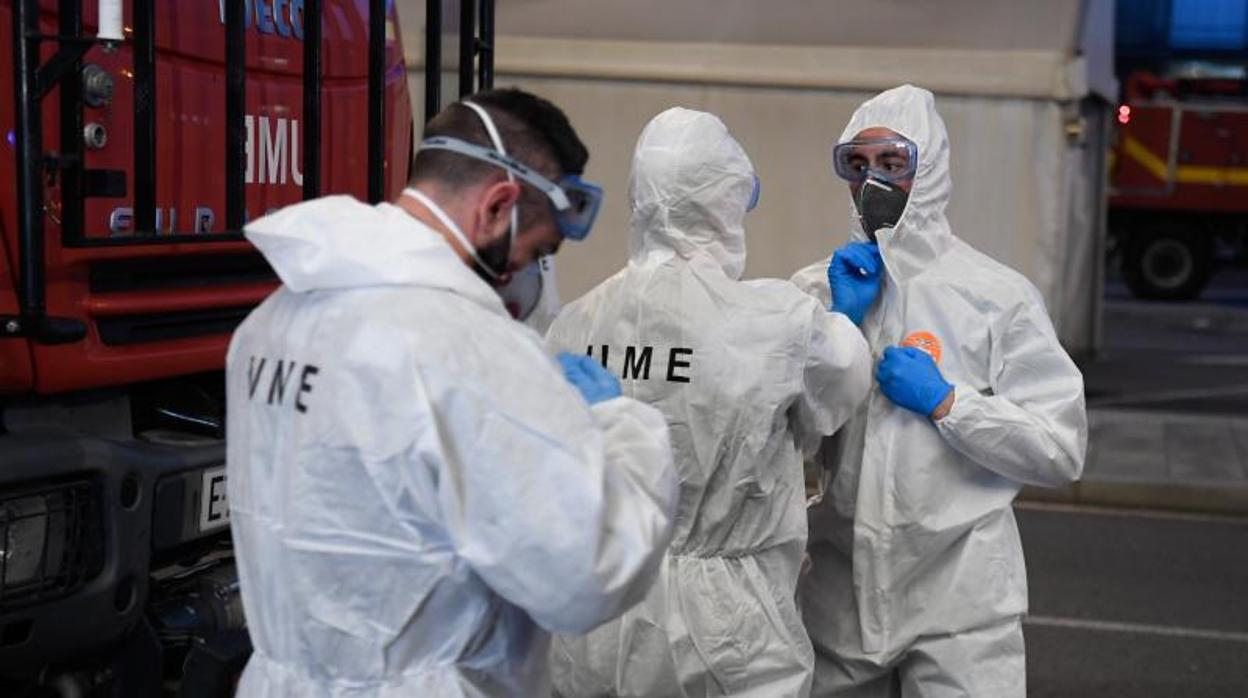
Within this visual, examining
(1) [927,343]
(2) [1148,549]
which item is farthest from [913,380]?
(2) [1148,549]

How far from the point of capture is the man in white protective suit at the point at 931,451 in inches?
156

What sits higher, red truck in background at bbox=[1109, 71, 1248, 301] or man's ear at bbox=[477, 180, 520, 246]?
man's ear at bbox=[477, 180, 520, 246]

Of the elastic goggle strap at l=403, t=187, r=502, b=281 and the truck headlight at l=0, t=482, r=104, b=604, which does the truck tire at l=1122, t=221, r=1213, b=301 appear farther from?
the elastic goggle strap at l=403, t=187, r=502, b=281

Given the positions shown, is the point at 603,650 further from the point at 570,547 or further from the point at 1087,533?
the point at 1087,533

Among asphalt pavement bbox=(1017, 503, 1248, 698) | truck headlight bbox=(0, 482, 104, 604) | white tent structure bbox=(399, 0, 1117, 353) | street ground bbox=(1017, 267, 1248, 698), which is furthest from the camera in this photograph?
white tent structure bbox=(399, 0, 1117, 353)

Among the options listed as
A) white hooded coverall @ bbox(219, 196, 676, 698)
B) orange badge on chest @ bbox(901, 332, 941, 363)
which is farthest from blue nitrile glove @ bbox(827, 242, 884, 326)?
white hooded coverall @ bbox(219, 196, 676, 698)

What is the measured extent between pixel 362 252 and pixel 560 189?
0.97ft

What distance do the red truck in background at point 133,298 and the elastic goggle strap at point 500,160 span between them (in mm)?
1032

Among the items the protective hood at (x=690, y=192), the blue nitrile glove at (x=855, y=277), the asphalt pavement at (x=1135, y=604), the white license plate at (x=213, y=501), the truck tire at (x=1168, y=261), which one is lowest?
the truck tire at (x=1168, y=261)

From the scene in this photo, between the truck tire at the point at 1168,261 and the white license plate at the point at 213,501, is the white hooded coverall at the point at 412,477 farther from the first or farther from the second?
the truck tire at the point at 1168,261

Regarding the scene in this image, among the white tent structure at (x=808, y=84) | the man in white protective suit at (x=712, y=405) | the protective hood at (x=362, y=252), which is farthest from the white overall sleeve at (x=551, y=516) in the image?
the white tent structure at (x=808, y=84)

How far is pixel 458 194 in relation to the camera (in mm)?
2523

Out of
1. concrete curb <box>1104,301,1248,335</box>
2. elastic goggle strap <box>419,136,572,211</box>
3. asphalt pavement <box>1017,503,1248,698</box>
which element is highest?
elastic goggle strap <box>419,136,572,211</box>

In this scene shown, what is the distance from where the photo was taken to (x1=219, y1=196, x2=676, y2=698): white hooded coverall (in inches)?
→ 91.4
